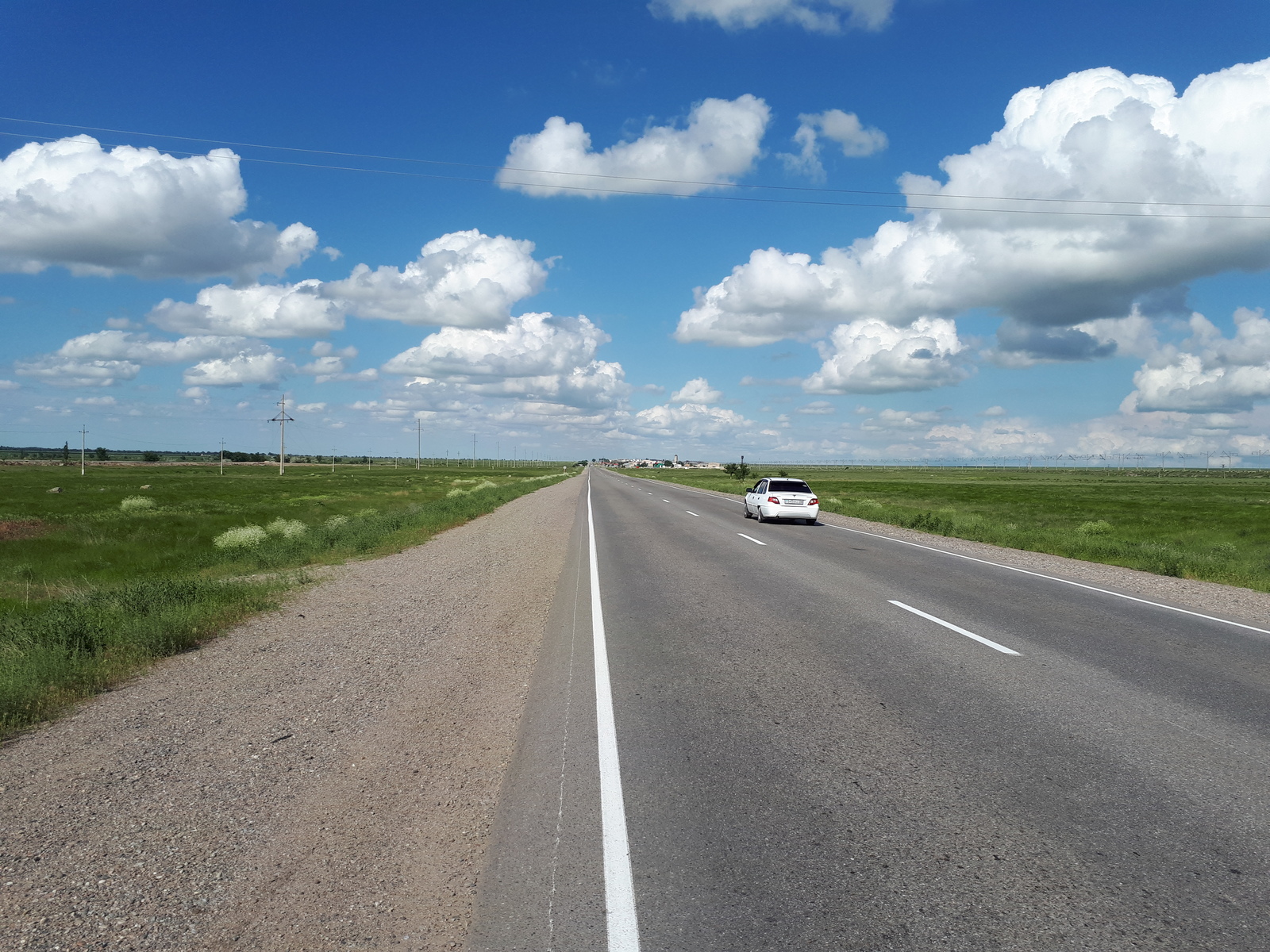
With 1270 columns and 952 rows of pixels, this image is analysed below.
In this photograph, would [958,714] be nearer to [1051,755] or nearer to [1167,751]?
[1051,755]

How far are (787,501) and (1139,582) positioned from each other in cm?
1258

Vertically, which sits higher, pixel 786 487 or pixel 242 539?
Answer: pixel 786 487

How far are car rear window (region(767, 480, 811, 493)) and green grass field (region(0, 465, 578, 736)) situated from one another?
A: 11.6 m

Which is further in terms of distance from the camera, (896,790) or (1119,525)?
(1119,525)

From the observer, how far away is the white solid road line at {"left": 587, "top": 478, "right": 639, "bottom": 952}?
3.10 m

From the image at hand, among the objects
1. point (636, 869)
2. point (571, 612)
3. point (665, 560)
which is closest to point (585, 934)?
point (636, 869)

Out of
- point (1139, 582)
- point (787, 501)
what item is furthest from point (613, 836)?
point (787, 501)

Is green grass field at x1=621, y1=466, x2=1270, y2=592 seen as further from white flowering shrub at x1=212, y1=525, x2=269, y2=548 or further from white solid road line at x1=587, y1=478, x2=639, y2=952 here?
white flowering shrub at x1=212, y1=525, x2=269, y2=548

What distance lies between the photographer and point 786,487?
26.2 m

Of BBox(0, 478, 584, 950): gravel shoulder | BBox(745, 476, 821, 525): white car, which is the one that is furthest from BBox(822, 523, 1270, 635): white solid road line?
BBox(0, 478, 584, 950): gravel shoulder

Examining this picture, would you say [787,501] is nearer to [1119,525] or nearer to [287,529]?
[287,529]

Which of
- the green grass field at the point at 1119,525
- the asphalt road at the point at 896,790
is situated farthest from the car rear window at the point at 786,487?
the asphalt road at the point at 896,790

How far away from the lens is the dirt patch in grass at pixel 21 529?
94.1 ft

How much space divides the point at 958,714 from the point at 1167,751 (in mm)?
1307
